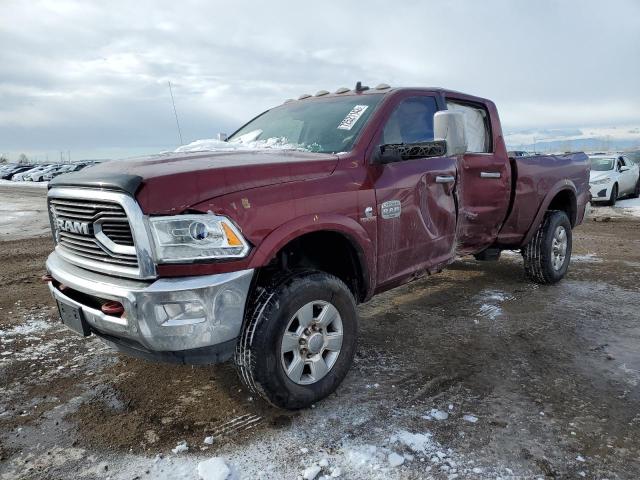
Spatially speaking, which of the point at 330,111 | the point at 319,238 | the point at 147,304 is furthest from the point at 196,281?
the point at 330,111

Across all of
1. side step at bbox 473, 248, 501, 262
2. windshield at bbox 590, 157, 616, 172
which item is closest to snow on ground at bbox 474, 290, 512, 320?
side step at bbox 473, 248, 501, 262

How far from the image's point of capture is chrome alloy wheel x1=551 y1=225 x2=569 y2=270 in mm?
5555

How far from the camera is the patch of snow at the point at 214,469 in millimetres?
2324

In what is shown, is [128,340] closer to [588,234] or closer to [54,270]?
[54,270]

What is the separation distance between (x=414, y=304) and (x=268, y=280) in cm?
255

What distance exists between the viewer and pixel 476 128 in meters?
4.85

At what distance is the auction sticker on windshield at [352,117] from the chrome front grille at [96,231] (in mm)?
1705

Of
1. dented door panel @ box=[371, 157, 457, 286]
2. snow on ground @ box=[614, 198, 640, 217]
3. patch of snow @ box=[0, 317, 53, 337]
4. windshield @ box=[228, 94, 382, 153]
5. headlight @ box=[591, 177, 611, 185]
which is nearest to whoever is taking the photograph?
dented door panel @ box=[371, 157, 457, 286]

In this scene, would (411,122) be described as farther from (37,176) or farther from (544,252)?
(37,176)

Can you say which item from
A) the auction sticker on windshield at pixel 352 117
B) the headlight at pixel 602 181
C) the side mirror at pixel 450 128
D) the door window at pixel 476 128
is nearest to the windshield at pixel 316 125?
the auction sticker on windshield at pixel 352 117

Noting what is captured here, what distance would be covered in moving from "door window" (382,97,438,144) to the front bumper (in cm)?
166

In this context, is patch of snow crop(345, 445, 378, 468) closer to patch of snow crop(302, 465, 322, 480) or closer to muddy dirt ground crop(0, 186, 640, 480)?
muddy dirt ground crop(0, 186, 640, 480)

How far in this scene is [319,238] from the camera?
126 inches

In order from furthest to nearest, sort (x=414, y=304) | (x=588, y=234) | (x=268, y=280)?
(x=588, y=234) < (x=414, y=304) < (x=268, y=280)
